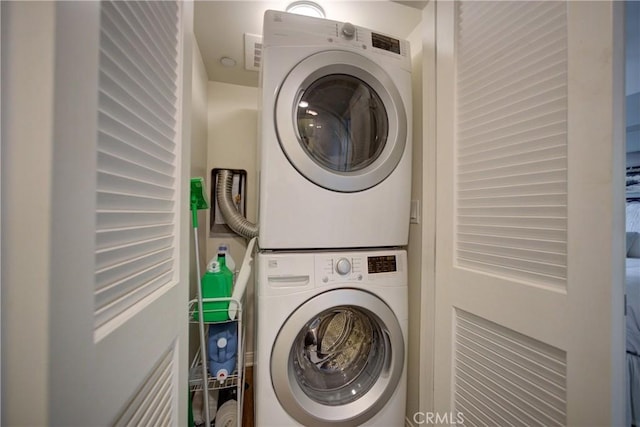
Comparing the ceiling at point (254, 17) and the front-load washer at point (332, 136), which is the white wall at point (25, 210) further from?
the ceiling at point (254, 17)

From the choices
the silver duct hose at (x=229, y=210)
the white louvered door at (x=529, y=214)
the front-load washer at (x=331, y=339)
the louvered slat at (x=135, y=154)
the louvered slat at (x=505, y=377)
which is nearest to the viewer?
the louvered slat at (x=135, y=154)

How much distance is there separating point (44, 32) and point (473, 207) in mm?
1053

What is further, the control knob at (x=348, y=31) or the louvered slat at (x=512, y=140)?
the control knob at (x=348, y=31)

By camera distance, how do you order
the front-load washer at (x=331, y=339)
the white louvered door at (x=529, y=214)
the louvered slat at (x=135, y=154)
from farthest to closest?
1. the front-load washer at (x=331, y=339)
2. the white louvered door at (x=529, y=214)
3. the louvered slat at (x=135, y=154)

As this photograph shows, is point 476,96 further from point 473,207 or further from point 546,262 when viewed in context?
point 546,262

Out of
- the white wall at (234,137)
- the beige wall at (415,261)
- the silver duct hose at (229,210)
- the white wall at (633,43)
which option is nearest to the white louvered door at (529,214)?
the beige wall at (415,261)

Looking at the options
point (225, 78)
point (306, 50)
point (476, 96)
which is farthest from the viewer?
point (225, 78)

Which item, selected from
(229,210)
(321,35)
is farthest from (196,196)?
(321,35)

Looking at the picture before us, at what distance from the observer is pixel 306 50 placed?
3.06ft

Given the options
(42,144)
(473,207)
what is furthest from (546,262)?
(42,144)

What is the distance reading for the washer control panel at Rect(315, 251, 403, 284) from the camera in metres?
0.95

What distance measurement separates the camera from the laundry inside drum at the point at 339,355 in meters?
1.00

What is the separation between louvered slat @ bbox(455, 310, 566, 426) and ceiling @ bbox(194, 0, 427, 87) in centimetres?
137

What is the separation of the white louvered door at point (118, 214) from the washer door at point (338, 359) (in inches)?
15.2
